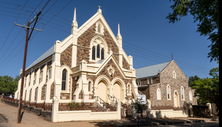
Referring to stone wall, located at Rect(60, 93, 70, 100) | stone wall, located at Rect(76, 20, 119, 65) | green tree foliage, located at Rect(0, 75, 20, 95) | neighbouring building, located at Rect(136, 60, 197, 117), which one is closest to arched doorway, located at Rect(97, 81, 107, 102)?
stone wall, located at Rect(60, 93, 70, 100)

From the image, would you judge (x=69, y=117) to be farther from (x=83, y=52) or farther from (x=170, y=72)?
(x=170, y=72)

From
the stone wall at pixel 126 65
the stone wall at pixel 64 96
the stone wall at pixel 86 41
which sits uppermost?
the stone wall at pixel 86 41

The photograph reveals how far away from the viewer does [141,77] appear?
3956 cm

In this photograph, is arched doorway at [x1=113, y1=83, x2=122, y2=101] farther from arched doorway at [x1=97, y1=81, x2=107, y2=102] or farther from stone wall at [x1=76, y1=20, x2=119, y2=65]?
stone wall at [x1=76, y1=20, x2=119, y2=65]

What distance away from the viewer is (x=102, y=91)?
23.2 meters

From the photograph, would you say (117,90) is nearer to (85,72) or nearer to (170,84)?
(85,72)

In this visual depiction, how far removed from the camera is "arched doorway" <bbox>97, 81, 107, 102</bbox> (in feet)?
75.3

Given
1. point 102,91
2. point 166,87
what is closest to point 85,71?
point 102,91

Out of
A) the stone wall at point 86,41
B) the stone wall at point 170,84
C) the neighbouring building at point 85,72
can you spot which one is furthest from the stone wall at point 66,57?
the stone wall at point 170,84

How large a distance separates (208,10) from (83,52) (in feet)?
59.1

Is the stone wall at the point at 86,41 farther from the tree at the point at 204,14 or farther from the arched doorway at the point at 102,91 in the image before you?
the tree at the point at 204,14

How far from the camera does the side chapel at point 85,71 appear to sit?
21328 mm

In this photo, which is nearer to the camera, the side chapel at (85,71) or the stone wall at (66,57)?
the side chapel at (85,71)

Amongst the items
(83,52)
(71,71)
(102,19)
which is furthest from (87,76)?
(102,19)
